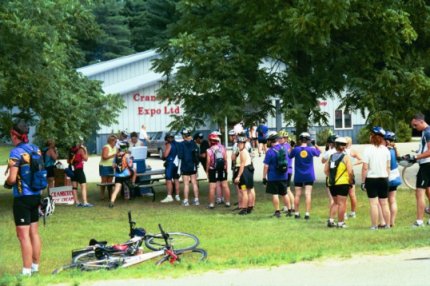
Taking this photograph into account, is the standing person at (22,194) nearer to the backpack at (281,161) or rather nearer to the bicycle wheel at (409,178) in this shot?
the backpack at (281,161)

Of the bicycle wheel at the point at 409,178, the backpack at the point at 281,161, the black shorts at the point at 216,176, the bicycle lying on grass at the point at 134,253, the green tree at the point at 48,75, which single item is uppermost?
the green tree at the point at 48,75

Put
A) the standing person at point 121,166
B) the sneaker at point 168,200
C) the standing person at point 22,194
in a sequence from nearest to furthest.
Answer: the standing person at point 22,194 → the standing person at point 121,166 → the sneaker at point 168,200

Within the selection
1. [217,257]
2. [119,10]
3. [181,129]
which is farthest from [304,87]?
[119,10]

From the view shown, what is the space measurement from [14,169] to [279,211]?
25.2 feet

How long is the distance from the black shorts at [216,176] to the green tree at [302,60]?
7.33 feet

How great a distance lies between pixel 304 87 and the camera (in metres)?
21.3

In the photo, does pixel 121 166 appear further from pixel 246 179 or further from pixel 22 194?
pixel 22 194

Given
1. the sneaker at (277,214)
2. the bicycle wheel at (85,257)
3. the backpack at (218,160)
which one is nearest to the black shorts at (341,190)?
the sneaker at (277,214)

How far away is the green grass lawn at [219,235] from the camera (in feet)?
32.2

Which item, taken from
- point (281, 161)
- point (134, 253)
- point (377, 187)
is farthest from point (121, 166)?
point (134, 253)

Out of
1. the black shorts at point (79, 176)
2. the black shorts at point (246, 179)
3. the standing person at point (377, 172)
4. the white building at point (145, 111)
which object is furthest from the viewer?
the white building at point (145, 111)

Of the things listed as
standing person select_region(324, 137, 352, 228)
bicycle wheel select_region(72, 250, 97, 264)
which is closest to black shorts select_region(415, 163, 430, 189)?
standing person select_region(324, 137, 352, 228)

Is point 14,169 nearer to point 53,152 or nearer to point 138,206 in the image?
point 138,206

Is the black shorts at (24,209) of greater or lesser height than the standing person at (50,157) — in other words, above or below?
below
